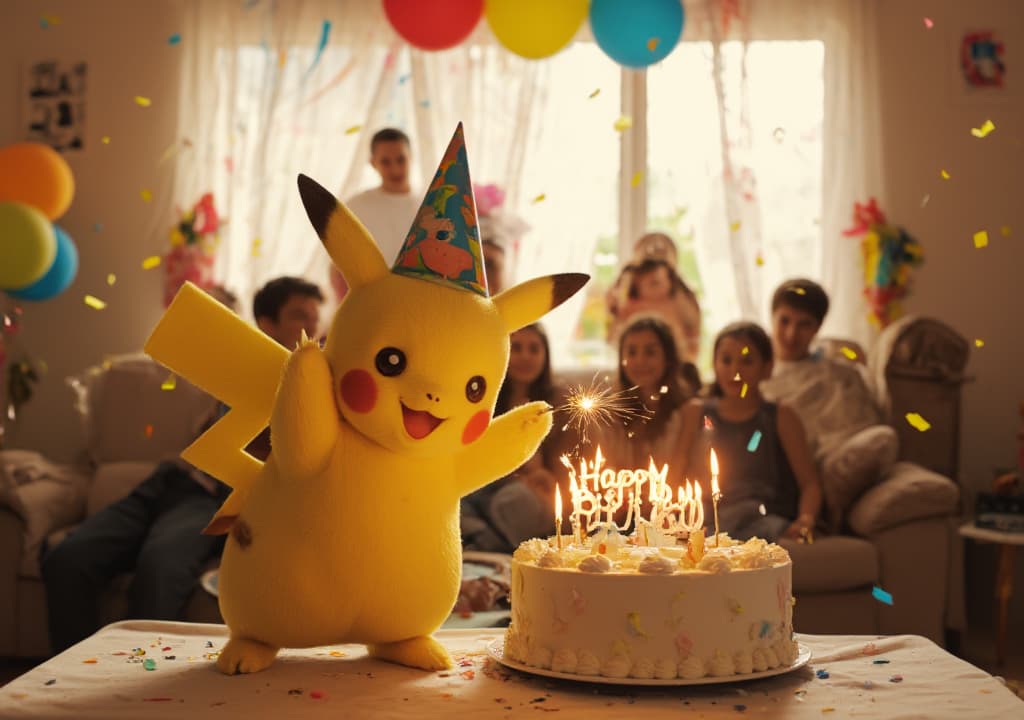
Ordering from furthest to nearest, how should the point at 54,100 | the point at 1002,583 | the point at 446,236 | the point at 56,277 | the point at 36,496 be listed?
the point at 54,100 → the point at 56,277 → the point at 1002,583 → the point at 36,496 → the point at 446,236

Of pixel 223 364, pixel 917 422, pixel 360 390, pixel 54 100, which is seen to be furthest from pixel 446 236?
pixel 54 100

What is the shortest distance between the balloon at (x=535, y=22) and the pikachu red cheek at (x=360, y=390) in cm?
290

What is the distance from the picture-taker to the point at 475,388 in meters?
1.71

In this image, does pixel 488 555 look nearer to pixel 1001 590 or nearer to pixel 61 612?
pixel 61 612

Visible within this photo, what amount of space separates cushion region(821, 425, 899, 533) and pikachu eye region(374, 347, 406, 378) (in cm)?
242

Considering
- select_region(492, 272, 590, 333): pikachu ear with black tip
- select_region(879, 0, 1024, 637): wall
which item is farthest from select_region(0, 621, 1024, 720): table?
select_region(879, 0, 1024, 637): wall

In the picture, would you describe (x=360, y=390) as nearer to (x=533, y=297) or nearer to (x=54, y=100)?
(x=533, y=297)

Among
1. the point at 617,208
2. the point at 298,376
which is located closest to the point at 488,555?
the point at 298,376

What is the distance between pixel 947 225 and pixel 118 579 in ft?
11.7

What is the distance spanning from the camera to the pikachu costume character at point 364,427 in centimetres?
166

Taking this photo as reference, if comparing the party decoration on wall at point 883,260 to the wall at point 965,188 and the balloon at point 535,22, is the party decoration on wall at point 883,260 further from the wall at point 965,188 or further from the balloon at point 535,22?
the balloon at point 535,22

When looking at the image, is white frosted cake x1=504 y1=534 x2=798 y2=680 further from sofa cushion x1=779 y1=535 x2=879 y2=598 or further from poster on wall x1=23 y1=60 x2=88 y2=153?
poster on wall x1=23 y1=60 x2=88 y2=153

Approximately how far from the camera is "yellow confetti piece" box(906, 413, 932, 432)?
13.8 feet

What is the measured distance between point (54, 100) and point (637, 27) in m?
2.53
